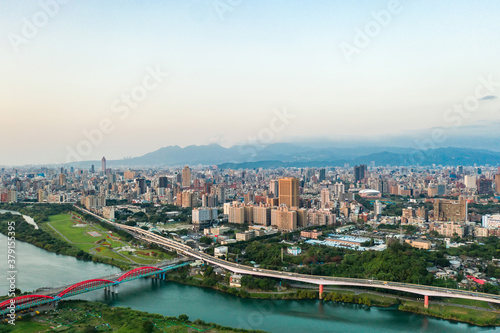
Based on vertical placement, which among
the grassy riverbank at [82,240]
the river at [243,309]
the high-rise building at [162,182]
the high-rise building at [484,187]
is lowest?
the river at [243,309]

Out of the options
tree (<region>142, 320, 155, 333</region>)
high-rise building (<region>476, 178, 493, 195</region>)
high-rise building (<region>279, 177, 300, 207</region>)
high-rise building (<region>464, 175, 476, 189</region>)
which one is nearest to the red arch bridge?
tree (<region>142, 320, 155, 333</region>)

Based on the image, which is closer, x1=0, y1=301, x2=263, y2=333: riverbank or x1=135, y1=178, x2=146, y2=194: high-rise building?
x1=0, y1=301, x2=263, y2=333: riverbank

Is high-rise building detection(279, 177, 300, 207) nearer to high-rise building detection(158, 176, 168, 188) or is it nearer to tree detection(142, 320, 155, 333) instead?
high-rise building detection(158, 176, 168, 188)

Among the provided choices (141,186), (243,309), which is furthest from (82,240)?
(141,186)

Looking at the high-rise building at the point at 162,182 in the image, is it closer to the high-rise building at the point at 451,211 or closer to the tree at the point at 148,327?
the high-rise building at the point at 451,211

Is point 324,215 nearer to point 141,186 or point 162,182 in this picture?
point 162,182

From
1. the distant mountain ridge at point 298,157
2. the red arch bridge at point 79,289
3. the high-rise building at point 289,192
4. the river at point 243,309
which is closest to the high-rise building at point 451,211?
the high-rise building at point 289,192
